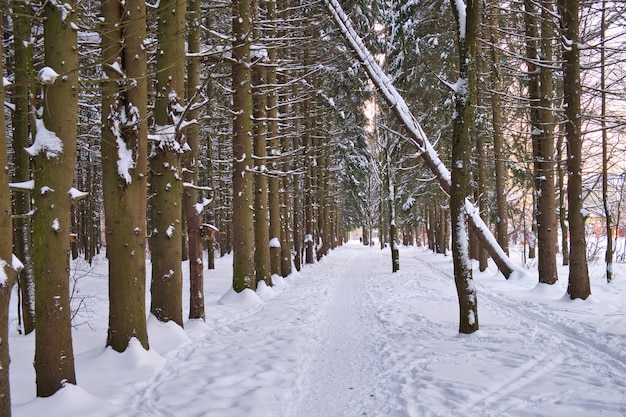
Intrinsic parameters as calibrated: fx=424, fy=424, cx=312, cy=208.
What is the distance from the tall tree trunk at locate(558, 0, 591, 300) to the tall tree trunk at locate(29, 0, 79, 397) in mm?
9126

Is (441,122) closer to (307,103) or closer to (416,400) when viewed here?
(307,103)

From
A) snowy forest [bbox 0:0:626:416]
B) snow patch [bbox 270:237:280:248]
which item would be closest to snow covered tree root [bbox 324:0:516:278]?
snowy forest [bbox 0:0:626:416]

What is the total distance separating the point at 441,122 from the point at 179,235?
13461 millimetres

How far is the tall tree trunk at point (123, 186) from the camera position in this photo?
5.39 metres

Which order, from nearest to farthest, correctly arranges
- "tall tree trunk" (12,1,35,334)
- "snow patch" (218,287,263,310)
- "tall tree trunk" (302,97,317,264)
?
"tall tree trunk" (12,1,35,334)
"snow patch" (218,287,263,310)
"tall tree trunk" (302,97,317,264)

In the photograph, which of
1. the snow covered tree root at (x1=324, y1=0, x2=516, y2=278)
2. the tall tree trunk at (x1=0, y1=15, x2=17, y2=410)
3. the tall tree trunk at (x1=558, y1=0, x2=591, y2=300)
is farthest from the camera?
the tall tree trunk at (x1=558, y1=0, x2=591, y2=300)

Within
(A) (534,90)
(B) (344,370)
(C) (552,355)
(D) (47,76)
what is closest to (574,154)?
(A) (534,90)

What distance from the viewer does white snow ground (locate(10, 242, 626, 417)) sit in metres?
4.06

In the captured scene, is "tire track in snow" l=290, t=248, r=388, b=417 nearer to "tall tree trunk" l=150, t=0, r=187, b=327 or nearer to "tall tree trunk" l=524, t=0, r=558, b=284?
"tall tree trunk" l=150, t=0, r=187, b=327

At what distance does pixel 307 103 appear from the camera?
62.0 feet

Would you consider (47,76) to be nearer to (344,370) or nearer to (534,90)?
(344,370)

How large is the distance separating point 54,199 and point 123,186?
1.35m

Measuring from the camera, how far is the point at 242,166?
11008mm

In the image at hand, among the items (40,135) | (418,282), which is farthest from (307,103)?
(40,135)
